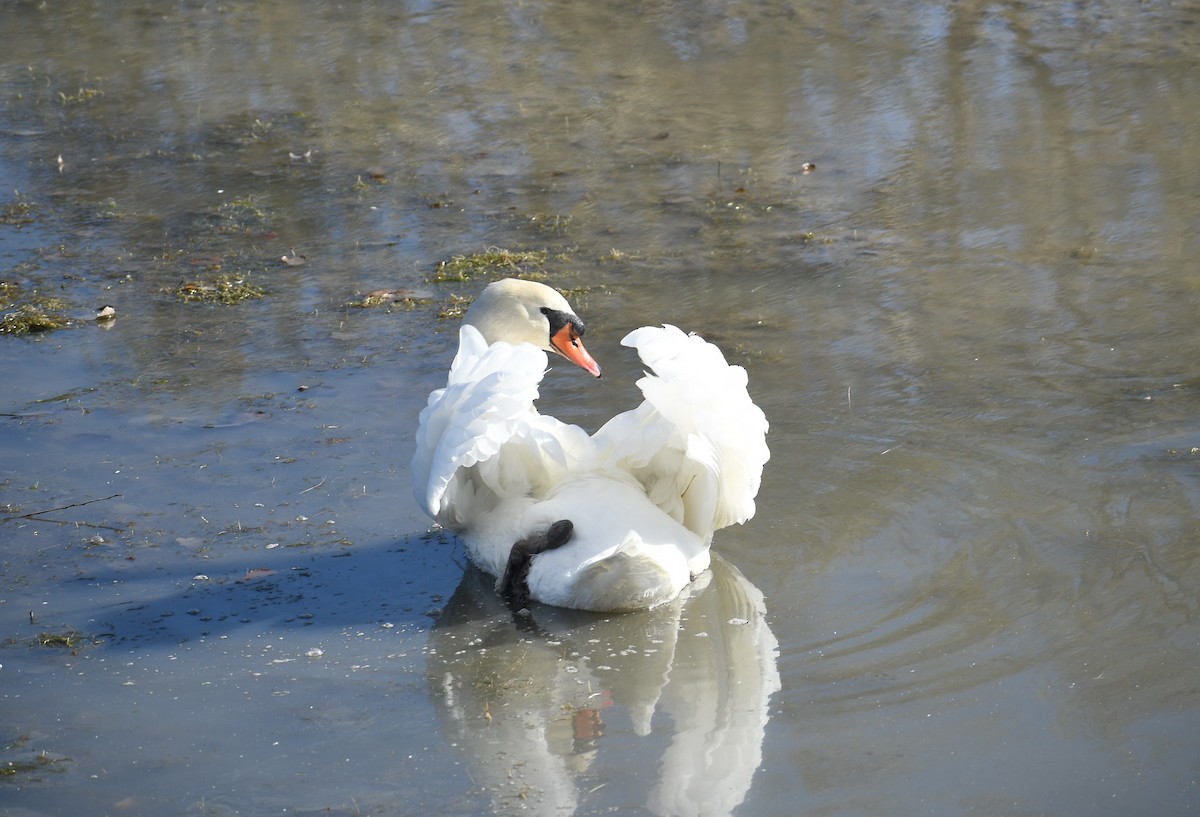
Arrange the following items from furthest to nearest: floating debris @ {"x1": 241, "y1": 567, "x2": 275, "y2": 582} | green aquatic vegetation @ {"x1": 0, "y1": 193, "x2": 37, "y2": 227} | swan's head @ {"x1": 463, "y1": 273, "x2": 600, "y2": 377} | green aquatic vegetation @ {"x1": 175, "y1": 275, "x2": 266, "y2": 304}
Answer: green aquatic vegetation @ {"x1": 0, "y1": 193, "x2": 37, "y2": 227}, green aquatic vegetation @ {"x1": 175, "y1": 275, "x2": 266, "y2": 304}, swan's head @ {"x1": 463, "y1": 273, "x2": 600, "y2": 377}, floating debris @ {"x1": 241, "y1": 567, "x2": 275, "y2": 582}

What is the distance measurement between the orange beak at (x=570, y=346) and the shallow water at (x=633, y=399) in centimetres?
46

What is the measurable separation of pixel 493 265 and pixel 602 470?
10.4ft

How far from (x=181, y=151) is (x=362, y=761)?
7222 mm

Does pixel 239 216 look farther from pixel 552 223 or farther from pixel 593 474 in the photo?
pixel 593 474

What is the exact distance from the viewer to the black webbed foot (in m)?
4.41

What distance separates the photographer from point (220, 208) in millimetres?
8883

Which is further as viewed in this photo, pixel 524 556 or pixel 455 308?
pixel 455 308

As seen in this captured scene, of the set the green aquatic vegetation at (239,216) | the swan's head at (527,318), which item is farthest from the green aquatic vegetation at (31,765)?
the green aquatic vegetation at (239,216)

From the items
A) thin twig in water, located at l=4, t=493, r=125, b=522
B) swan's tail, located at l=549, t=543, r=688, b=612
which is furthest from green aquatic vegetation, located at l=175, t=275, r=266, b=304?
swan's tail, located at l=549, t=543, r=688, b=612

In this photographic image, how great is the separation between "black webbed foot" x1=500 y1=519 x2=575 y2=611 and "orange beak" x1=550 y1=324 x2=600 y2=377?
1236 millimetres

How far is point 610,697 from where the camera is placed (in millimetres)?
4035

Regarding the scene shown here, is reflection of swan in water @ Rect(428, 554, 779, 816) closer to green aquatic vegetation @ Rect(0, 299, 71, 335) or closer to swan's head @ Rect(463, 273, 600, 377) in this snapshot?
swan's head @ Rect(463, 273, 600, 377)

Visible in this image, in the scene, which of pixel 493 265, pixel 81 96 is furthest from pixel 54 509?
pixel 81 96

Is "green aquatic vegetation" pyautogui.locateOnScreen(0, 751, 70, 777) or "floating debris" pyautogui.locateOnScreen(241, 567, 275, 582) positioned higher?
"green aquatic vegetation" pyautogui.locateOnScreen(0, 751, 70, 777)
